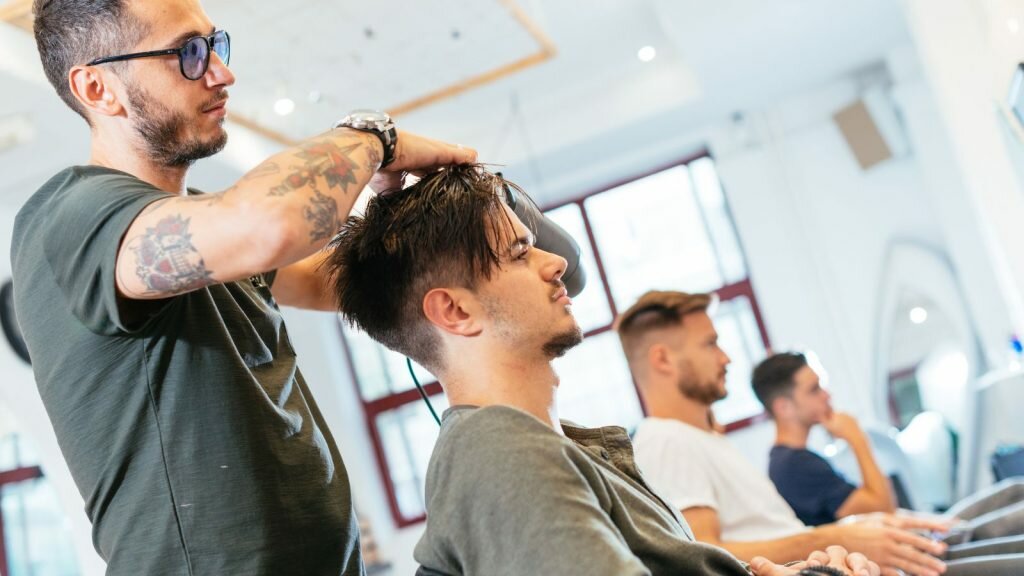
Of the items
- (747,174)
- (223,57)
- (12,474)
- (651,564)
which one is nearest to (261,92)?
(12,474)

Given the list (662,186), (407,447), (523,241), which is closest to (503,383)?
(523,241)

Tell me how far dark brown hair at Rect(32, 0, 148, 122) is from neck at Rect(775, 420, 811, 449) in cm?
285

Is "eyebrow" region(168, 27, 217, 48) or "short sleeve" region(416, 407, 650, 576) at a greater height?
"eyebrow" region(168, 27, 217, 48)

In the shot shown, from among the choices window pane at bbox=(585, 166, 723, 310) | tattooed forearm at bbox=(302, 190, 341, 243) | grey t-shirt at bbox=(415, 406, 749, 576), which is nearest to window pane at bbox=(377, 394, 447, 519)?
window pane at bbox=(585, 166, 723, 310)

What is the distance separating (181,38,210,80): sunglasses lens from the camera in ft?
4.23

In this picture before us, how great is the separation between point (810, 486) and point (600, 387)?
5.38 meters

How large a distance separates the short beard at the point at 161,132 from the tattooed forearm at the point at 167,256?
10.5 inches

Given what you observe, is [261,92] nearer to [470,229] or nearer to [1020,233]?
[1020,233]

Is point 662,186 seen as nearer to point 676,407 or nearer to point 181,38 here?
point 676,407

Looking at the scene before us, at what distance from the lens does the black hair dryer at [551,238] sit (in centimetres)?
153

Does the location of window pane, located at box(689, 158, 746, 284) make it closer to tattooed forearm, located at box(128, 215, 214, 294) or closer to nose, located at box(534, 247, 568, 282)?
nose, located at box(534, 247, 568, 282)

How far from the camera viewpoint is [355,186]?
1.16 m

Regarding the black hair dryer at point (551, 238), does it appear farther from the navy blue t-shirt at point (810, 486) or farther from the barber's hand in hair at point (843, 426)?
the barber's hand in hair at point (843, 426)

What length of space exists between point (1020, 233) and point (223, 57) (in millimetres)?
3306
